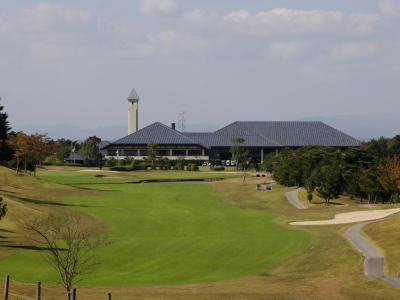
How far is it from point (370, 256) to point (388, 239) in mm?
4791

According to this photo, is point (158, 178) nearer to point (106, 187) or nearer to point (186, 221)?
point (106, 187)

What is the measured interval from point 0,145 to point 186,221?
55.3 meters

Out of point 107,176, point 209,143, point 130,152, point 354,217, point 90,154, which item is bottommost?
point 354,217

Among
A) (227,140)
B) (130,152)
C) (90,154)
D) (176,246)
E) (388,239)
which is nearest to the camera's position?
(388,239)

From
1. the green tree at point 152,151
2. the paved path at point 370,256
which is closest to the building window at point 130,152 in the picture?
the green tree at point 152,151

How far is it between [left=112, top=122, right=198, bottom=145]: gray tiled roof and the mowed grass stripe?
105 m

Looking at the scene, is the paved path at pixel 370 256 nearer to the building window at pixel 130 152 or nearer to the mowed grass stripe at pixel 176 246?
the mowed grass stripe at pixel 176 246

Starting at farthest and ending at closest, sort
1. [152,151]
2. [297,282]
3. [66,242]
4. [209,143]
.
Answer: [209,143], [152,151], [66,242], [297,282]

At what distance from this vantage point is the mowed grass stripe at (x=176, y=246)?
3675 centimetres

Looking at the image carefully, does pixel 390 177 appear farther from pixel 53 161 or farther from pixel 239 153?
pixel 53 161

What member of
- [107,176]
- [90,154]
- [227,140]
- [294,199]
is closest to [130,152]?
[90,154]

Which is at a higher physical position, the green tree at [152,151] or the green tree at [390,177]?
the green tree at [152,151]

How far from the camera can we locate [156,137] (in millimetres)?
188500

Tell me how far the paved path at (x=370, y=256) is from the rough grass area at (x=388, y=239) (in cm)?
41
